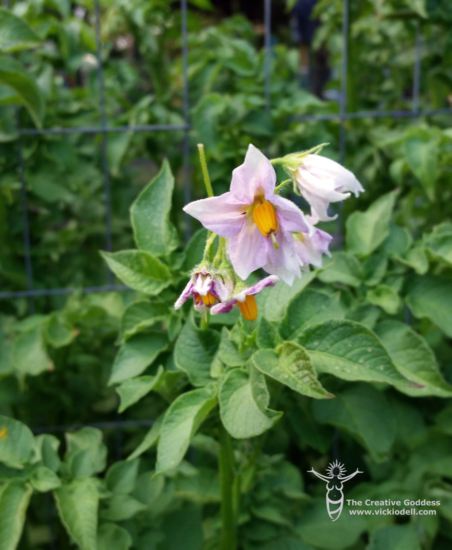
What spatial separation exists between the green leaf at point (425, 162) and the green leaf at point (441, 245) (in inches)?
8.7

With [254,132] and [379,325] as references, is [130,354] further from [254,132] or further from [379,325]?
[254,132]

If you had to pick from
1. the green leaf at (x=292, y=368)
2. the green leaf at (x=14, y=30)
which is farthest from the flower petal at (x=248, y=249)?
the green leaf at (x=14, y=30)

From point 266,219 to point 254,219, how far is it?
0.04 ft

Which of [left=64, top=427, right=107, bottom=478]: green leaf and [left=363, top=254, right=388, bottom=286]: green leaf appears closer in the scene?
[left=64, top=427, right=107, bottom=478]: green leaf

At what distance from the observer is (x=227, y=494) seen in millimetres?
773

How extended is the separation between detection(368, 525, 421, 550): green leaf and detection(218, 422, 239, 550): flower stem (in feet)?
0.73

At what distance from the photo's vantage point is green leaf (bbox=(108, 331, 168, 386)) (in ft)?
2.51

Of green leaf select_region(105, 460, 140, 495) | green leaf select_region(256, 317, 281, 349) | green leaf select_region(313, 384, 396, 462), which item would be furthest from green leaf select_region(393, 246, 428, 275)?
green leaf select_region(105, 460, 140, 495)

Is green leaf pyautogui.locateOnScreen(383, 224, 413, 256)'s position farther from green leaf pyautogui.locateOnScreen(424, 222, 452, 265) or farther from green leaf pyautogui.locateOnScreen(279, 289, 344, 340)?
green leaf pyautogui.locateOnScreen(279, 289, 344, 340)

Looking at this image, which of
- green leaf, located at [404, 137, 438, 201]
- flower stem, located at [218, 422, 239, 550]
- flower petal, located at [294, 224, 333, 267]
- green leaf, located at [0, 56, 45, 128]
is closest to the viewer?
flower petal, located at [294, 224, 333, 267]

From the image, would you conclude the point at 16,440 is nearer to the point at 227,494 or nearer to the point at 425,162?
the point at 227,494

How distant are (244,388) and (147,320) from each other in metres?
0.23

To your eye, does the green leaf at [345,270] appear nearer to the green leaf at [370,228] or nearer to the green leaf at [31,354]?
the green leaf at [370,228]

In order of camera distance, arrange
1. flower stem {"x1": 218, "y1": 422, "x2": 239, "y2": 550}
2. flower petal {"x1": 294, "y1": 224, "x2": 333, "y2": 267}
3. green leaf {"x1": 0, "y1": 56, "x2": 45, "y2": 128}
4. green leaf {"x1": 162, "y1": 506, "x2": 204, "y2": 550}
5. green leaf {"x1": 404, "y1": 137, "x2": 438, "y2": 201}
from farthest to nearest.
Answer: green leaf {"x1": 404, "y1": 137, "x2": 438, "y2": 201} < green leaf {"x1": 0, "y1": 56, "x2": 45, "y2": 128} < green leaf {"x1": 162, "y1": 506, "x2": 204, "y2": 550} < flower stem {"x1": 218, "y1": 422, "x2": 239, "y2": 550} < flower petal {"x1": 294, "y1": 224, "x2": 333, "y2": 267}
